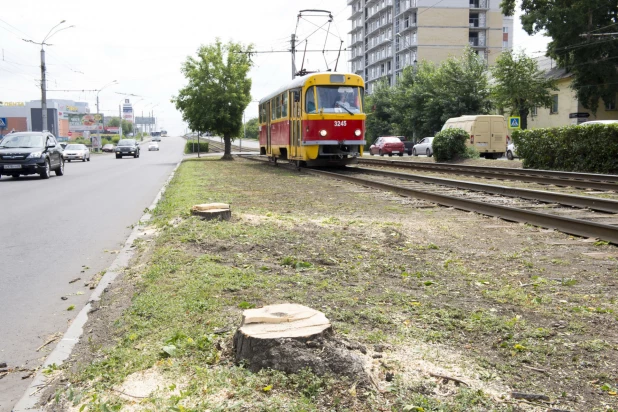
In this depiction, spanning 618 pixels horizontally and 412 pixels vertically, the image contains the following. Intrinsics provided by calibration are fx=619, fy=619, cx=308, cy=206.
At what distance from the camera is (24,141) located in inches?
898

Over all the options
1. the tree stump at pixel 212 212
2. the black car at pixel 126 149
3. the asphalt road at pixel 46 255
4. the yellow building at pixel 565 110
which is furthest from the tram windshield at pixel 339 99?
the black car at pixel 126 149

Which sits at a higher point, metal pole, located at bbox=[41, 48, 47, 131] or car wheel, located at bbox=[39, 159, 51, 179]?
metal pole, located at bbox=[41, 48, 47, 131]

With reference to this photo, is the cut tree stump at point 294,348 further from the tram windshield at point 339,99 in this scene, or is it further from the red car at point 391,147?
the red car at point 391,147

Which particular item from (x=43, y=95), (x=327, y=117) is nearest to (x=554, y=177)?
(x=327, y=117)

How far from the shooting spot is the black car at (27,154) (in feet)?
71.9

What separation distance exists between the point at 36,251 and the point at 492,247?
5761mm

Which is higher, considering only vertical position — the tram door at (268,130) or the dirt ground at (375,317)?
the tram door at (268,130)

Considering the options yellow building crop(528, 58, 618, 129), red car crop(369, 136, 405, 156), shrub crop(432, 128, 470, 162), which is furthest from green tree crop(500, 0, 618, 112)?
shrub crop(432, 128, 470, 162)

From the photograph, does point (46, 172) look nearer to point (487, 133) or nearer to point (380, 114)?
point (487, 133)

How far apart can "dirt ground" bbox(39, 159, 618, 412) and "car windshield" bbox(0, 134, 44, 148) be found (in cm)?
1672

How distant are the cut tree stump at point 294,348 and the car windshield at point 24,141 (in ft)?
71.2

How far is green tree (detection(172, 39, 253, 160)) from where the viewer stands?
37.1m

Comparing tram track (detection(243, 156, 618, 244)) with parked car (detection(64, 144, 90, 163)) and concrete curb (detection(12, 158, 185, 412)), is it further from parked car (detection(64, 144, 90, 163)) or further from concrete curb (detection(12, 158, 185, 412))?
parked car (detection(64, 144, 90, 163))

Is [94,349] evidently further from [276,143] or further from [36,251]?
[276,143]
